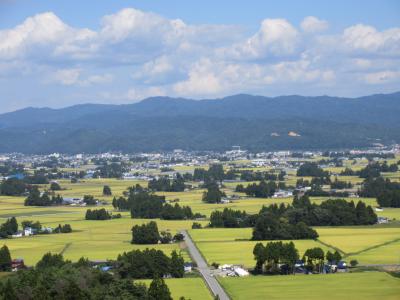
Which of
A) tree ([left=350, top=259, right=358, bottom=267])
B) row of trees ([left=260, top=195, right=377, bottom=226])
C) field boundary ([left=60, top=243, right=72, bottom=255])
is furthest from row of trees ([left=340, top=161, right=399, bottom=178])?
tree ([left=350, top=259, right=358, bottom=267])

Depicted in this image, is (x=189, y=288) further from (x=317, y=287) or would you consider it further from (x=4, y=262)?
(x=4, y=262)

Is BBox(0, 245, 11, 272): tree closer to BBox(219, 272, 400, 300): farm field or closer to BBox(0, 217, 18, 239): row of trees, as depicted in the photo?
BBox(219, 272, 400, 300): farm field

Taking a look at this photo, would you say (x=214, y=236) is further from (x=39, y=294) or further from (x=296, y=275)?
(x=39, y=294)

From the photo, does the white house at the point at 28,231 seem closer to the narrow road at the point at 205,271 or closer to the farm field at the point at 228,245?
the farm field at the point at 228,245

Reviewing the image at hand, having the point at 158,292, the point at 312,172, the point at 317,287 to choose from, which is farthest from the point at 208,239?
the point at 312,172

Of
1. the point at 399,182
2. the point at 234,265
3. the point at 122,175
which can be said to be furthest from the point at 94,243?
the point at 122,175
